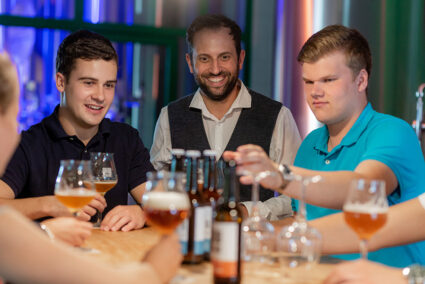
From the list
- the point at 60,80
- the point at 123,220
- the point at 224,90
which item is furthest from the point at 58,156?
the point at 224,90

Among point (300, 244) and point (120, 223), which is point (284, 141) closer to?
point (120, 223)

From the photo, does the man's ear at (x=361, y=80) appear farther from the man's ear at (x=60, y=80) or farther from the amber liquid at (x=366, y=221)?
the man's ear at (x=60, y=80)

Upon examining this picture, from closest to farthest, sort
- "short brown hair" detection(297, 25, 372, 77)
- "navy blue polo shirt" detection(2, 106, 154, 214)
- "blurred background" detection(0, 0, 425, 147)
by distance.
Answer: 1. "short brown hair" detection(297, 25, 372, 77)
2. "navy blue polo shirt" detection(2, 106, 154, 214)
3. "blurred background" detection(0, 0, 425, 147)

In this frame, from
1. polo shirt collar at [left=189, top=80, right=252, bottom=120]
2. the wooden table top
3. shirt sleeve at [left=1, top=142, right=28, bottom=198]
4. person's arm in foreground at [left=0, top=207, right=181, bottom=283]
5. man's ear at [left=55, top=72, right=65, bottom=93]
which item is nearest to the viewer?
person's arm in foreground at [left=0, top=207, right=181, bottom=283]

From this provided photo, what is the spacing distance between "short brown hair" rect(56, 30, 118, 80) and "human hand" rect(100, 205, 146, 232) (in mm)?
760

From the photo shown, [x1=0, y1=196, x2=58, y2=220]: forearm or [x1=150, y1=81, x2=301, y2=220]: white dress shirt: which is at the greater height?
[x1=150, y1=81, x2=301, y2=220]: white dress shirt

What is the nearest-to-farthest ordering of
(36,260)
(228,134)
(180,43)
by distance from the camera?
(36,260)
(228,134)
(180,43)

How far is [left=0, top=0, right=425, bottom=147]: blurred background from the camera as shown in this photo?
4.66 metres

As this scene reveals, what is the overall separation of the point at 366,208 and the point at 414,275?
0.20m

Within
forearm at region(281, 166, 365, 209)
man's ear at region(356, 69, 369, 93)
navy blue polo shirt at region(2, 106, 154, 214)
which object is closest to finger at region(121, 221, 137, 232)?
navy blue polo shirt at region(2, 106, 154, 214)

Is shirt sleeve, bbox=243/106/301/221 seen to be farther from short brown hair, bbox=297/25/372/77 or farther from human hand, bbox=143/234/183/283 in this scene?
human hand, bbox=143/234/183/283

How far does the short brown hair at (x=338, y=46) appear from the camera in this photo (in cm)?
231

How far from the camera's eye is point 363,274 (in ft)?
4.49

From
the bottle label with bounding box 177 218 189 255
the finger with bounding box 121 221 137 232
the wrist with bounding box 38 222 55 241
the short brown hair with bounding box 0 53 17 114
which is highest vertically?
the short brown hair with bounding box 0 53 17 114
